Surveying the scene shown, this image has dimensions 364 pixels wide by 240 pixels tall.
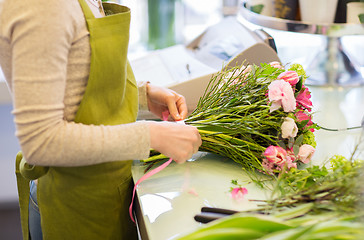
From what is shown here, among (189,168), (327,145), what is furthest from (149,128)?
(327,145)

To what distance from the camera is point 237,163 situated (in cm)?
104

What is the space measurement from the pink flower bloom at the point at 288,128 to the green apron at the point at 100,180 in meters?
0.32

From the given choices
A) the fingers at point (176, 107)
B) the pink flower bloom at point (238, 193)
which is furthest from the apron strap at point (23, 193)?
the pink flower bloom at point (238, 193)

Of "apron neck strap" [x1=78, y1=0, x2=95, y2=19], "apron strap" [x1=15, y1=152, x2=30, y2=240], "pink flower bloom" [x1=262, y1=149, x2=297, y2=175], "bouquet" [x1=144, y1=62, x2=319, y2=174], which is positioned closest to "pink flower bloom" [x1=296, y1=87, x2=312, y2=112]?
"bouquet" [x1=144, y1=62, x2=319, y2=174]

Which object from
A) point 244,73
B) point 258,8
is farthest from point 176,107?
point 258,8

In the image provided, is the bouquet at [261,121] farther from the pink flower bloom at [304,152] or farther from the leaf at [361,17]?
the leaf at [361,17]

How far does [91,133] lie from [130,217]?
313mm

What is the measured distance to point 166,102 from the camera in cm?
113

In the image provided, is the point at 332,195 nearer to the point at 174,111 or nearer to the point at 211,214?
the point at 211,214

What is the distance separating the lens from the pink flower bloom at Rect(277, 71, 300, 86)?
964mm

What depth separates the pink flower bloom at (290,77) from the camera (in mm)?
964

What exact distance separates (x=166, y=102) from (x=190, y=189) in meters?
0.28

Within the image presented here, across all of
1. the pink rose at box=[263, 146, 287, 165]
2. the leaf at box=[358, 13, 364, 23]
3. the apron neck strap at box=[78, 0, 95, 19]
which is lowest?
the pink rose at box=[263, 146, 287, 165]

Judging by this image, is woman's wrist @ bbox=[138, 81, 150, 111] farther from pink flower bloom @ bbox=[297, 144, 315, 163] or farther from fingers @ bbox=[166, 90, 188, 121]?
pink flower bloom @ bbox=[297, 144, 315, 163]
